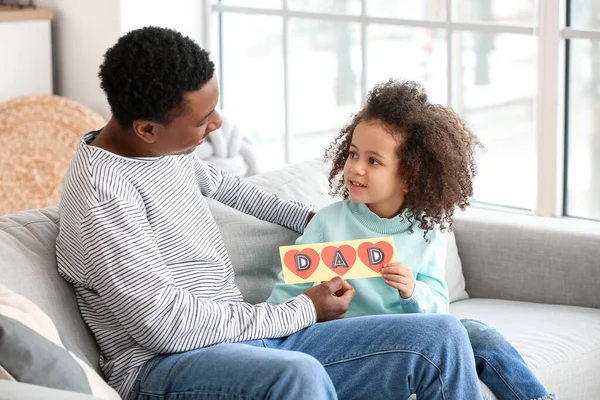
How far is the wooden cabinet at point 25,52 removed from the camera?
12.5 ft

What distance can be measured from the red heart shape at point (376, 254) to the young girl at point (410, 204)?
0.09m

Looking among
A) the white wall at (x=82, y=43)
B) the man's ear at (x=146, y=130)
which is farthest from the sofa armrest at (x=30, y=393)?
the white wall at (x=82, y=43)

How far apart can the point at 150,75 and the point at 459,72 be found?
5.49ft

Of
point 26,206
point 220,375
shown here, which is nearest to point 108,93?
point 220,375

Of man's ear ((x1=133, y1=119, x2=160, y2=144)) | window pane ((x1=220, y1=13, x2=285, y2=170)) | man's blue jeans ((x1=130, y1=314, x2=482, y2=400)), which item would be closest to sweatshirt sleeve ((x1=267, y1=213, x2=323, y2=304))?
man's blue jeans ((x1=130, y1=314, x2=482, y2=400))

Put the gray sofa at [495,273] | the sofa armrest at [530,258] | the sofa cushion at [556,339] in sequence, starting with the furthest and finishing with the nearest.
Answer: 1. the sofa armrest at [530,258]
2. the sofa cushion at [556,339]
3. the gray sofa at [495,273]

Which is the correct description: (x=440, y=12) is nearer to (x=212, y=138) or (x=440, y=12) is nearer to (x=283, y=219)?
(x=212, y=138)

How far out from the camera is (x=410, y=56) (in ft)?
11.6

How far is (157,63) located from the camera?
1.89 m

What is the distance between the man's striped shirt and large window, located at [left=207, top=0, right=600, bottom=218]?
55.1 inches

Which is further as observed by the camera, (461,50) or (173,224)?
(461,50)

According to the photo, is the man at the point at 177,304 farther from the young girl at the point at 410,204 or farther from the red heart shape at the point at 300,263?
the young girl at the point at 410,204

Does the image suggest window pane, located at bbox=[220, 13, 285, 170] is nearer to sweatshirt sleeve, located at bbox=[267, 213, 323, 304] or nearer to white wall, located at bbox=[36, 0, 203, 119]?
white wall, located at bbox=[36, 0, 203, 119]

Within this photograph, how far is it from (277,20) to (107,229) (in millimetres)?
2204
